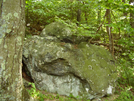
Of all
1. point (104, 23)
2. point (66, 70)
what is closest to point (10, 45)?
point (66, 70)

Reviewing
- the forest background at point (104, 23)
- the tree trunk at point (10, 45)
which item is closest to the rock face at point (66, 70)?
the forest background at point (104, 23)

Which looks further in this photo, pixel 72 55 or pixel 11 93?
pixel 72 55

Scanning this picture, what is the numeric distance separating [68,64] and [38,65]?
130cm

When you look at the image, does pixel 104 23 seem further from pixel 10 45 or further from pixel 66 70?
pixel 10 45

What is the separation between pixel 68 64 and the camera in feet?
13.1

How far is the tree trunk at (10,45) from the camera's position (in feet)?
5.76

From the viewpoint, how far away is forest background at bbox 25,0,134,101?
379 centimetres

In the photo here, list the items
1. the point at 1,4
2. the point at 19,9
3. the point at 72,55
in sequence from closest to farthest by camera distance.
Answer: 1. the point at 1,4
2. the point at 19,9
3. the point at 72,55

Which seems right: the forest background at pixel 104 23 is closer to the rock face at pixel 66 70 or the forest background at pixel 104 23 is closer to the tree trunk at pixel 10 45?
the rock face at pixel 66 70

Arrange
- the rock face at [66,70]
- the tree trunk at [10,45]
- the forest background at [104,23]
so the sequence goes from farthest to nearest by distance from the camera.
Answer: the rock face at [66,70]
the forest background at [104,23]
the tree trunk at [10,45]

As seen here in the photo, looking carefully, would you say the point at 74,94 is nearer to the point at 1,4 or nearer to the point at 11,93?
the point at 11,93

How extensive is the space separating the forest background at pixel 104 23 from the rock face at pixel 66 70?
2.88 ft

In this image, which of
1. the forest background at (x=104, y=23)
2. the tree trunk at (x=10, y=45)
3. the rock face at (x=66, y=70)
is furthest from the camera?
the rock face at (x=66, y=70)

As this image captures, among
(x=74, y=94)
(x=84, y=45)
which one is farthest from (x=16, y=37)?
(x=84, y=45)
